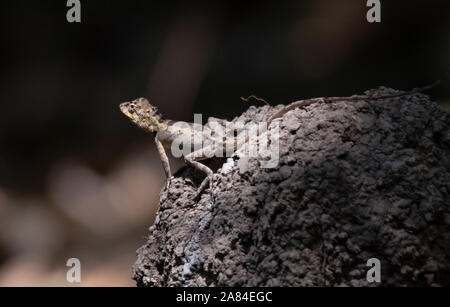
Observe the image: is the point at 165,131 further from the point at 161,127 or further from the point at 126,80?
the point at 126,80

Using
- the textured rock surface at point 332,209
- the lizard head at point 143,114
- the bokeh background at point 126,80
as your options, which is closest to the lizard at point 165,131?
the lizard head at point 143,114

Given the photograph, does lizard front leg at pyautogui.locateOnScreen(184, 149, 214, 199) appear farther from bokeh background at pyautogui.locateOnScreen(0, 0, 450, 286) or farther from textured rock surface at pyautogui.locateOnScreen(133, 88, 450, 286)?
bokeh background at pyautogui.locateOnScreen(0, 0, 450, 286)

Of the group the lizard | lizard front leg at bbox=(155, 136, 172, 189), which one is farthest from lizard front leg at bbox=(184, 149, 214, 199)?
lizard front leg at bbox=(155, 136, 172, 189)

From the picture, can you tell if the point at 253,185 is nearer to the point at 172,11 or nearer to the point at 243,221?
the point at 243,221

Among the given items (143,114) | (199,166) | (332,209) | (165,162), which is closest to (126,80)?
(143,114)
